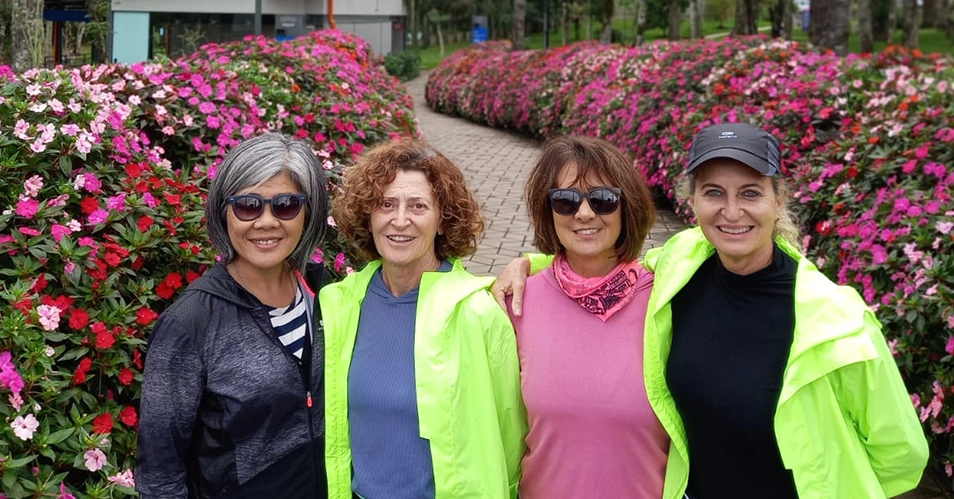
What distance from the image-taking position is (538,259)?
7.98 ft

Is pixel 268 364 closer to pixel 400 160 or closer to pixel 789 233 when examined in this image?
pixel 400 160

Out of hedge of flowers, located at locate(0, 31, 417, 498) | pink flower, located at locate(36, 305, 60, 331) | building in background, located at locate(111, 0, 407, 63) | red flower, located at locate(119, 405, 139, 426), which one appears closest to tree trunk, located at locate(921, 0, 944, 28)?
building in background, located at locate(111, 0, 407, 63)

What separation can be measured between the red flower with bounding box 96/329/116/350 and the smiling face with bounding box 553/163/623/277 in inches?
55.3

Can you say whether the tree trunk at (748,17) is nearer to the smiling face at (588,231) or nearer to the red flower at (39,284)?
the smiling face at (588,231)

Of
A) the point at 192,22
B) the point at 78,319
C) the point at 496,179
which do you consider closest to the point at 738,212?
the point at 78,319

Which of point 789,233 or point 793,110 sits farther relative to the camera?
point 793,110

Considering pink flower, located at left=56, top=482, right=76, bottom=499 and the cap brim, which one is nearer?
the cap brim

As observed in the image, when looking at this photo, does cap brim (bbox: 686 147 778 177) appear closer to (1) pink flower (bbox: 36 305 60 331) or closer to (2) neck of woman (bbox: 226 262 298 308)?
(2) neck of woman (bbox: 226 262 298 308)

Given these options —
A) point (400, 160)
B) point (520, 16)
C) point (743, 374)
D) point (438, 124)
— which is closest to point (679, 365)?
point (743, 374)

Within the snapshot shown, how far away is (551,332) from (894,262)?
8.85 ft

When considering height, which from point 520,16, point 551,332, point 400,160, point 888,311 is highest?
point 520,16

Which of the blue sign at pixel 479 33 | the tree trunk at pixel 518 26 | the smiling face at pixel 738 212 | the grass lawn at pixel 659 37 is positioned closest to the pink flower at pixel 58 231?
the smiling face at pixel 738 212

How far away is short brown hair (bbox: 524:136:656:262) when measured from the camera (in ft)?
7.13

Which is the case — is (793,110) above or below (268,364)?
above
